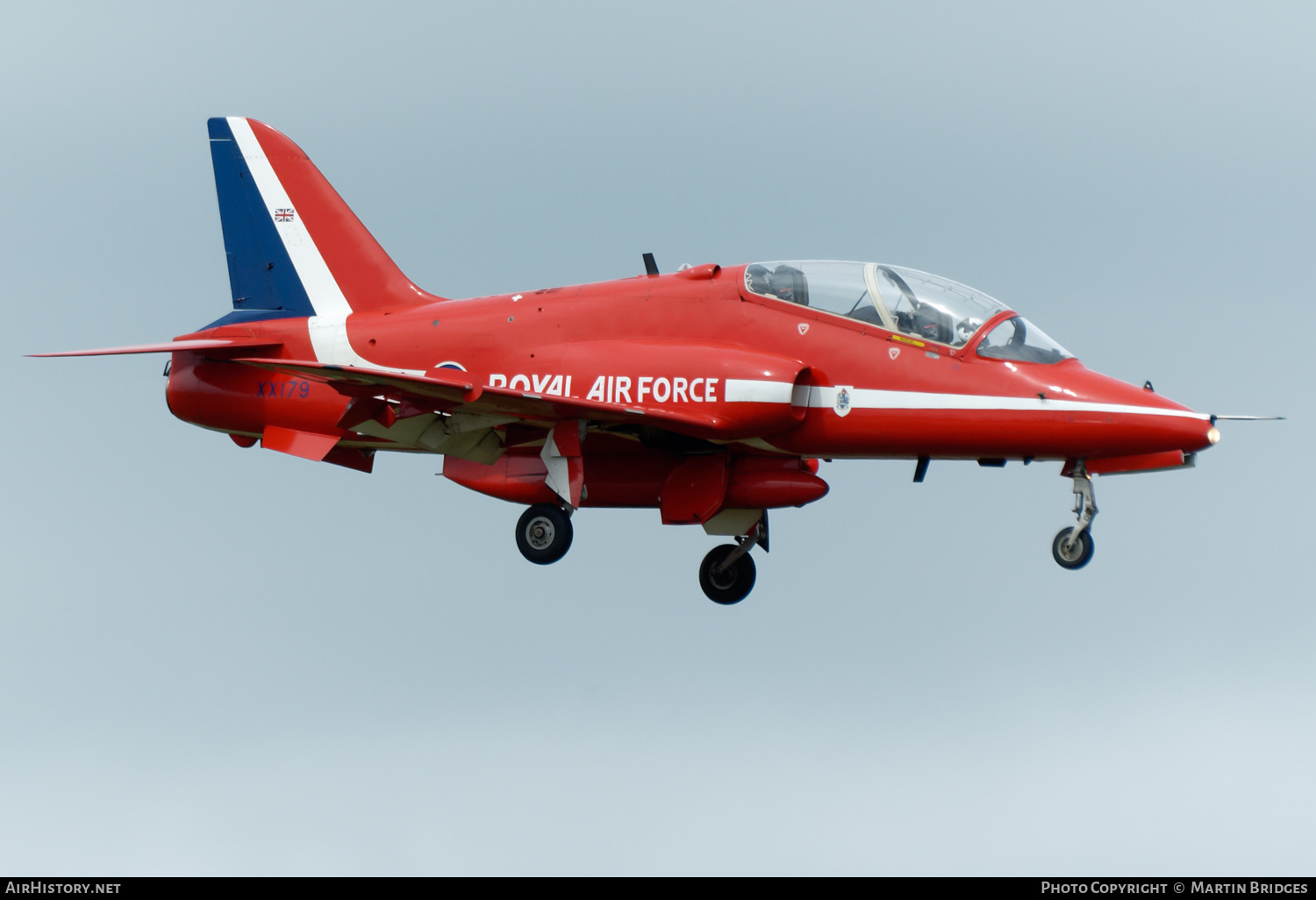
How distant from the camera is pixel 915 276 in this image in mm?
19828

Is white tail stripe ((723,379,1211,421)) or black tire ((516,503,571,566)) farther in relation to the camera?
black tire ((516,503,571,566))

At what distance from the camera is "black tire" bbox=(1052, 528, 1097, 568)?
18.7m

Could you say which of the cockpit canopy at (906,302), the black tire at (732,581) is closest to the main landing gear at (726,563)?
the black tire at (732,581)

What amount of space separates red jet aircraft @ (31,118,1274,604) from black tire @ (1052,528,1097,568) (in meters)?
0.02

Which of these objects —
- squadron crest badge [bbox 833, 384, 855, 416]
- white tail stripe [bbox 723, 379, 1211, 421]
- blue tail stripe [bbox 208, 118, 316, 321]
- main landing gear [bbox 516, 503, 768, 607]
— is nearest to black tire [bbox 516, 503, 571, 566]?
main landing gear [bbox 516, 503, 768, 607]

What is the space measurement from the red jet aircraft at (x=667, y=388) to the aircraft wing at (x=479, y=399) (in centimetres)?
4

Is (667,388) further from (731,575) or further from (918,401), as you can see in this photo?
(731,575)

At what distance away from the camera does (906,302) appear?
64.4 ft

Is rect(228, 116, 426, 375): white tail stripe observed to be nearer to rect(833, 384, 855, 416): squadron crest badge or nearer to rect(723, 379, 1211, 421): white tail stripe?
rect(723, 379, 1211, 421): white tail stripe

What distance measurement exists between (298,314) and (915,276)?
909 centimetres

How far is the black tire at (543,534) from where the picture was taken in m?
20.4

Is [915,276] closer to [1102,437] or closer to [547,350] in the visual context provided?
[1102,437]

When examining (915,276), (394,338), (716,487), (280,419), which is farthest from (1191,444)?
(280,419)

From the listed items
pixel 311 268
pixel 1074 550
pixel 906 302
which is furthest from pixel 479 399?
pixel 1074 550
